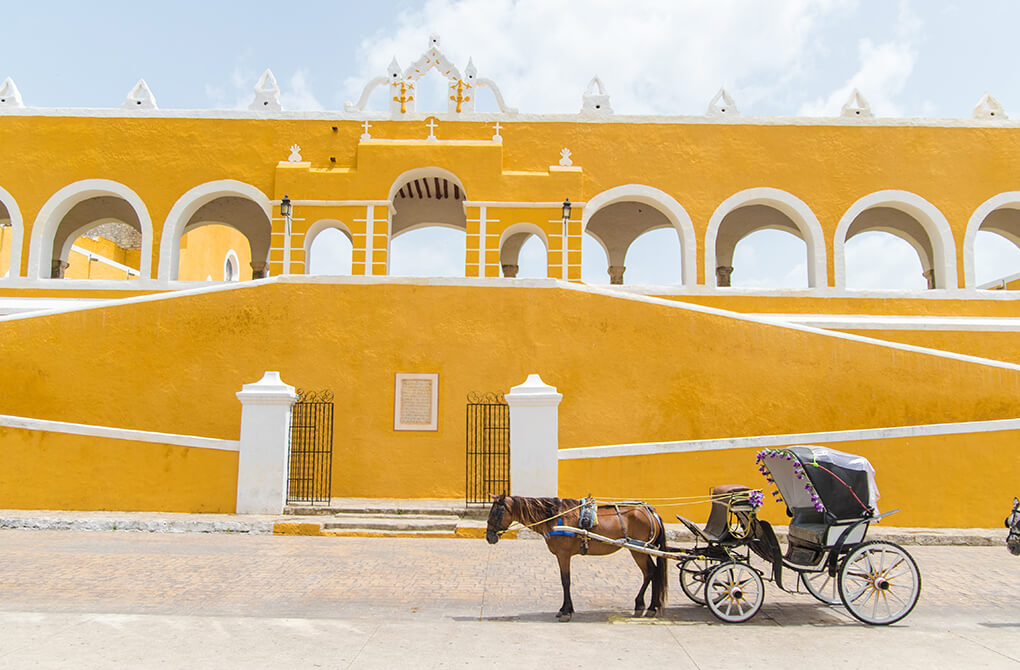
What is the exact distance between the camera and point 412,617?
17.5 feet

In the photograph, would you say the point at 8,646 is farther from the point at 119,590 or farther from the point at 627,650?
the point at 627,650

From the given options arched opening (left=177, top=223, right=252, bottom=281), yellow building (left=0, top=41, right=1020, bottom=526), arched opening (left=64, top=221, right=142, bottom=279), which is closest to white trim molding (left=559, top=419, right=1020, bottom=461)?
yellow building (left=0, top=41, right=1020, bottom=526)

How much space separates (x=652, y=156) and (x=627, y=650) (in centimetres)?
1264

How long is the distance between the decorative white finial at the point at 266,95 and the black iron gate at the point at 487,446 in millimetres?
8589

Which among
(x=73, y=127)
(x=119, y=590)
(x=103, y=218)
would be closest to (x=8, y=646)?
(x=119, y=590)

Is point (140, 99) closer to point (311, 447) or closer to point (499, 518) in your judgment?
point (311, 447)

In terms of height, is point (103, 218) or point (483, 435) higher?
point (103, 218)

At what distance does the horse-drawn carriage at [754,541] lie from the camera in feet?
17.7

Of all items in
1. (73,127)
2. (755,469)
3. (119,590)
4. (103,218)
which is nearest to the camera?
(119,590)

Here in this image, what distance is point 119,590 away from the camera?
595cm

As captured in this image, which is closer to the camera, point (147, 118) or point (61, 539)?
point (61, 539)

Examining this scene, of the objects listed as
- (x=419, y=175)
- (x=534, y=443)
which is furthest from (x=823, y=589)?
(x=419, y=175)

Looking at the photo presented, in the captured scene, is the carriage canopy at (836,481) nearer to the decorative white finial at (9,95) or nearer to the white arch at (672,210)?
the white arch at (672,210)

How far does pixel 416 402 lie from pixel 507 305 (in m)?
1.72
